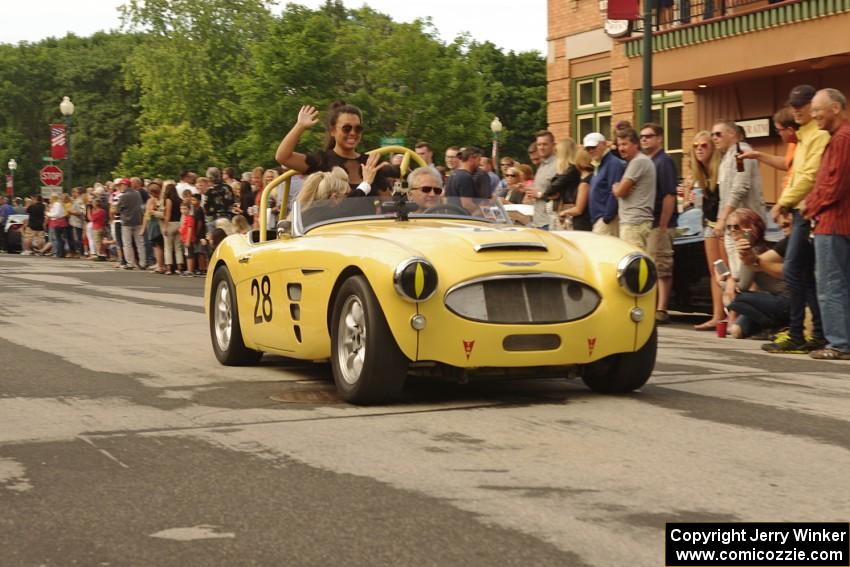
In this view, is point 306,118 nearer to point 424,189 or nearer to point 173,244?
point 424,189

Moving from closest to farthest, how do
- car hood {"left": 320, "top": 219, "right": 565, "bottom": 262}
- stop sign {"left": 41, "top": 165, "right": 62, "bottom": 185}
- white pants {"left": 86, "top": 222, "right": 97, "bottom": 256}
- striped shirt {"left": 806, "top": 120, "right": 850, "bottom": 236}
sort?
car hood {"left": 320, "top": 219, "right": 565, "bottom": 262} < striped shirt {"left": 806, "top": 120, "right": 850, "bottom": 236} < white pants {"left": 86, "top": 222, "right": 97, "bottom": 256} < stop sign {"left": 41, "top": 165, "right": 62, "bottom": 185}

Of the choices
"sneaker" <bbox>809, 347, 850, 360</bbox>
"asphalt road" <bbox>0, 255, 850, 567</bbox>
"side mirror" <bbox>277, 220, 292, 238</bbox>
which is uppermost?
"side mirror" <bbox>277, 220, 292, 238</bbox>

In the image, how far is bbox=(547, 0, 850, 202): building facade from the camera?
23250mm

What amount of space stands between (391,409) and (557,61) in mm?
28342

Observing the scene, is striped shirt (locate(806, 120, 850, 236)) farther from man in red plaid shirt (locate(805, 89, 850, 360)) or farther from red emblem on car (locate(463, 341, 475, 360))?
red emblem on car (locate(463, 341, 475, 360))

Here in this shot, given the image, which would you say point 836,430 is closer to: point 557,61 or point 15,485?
point 15,485

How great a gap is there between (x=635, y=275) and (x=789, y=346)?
3.62m

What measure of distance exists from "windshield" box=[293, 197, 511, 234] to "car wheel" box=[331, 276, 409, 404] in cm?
128

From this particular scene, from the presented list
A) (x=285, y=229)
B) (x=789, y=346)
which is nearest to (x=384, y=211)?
(x=285, y=229)

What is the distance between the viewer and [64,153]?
50.3 m

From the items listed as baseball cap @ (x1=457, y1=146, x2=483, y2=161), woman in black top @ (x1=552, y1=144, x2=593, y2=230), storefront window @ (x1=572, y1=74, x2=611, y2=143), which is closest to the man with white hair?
storefront window @ (x1=572, y1=74, x2=611, y2=143)

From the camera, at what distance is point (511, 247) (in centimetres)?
776

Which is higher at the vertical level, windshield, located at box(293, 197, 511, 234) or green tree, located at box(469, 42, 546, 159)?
green tree, located at box(469, 42, 546, 159)

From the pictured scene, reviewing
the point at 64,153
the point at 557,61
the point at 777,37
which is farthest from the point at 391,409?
the point at 64,153
